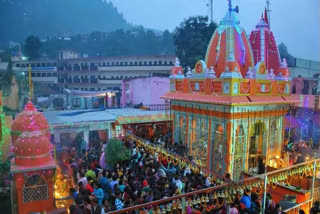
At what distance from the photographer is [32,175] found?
8141 millimetres

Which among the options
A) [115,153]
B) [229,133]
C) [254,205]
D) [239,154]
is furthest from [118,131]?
[254,205]

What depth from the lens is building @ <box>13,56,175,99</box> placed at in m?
45.2

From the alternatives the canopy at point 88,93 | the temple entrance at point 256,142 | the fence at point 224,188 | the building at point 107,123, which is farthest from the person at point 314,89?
the canopy at point 88,93

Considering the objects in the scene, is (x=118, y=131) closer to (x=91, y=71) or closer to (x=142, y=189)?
(x=142, y=189)

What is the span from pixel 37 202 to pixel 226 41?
11524 mm

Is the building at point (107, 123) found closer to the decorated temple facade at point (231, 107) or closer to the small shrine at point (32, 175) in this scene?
the decorated temple facade at point (231, 107)

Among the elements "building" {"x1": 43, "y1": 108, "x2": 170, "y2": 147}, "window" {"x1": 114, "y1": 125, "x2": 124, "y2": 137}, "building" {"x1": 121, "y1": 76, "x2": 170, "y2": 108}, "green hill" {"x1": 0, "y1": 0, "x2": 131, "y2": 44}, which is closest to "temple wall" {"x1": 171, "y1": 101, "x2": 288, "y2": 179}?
"building" {"x1": 43, "y1": 108, "x2": 170, "y2": 147}

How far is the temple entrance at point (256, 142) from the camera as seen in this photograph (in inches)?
544

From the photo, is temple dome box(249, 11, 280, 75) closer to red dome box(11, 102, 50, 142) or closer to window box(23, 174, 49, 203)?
red dome box(11, 102, 50, 142)

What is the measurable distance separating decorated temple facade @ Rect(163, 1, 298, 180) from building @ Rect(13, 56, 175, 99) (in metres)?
Answer: 28.8

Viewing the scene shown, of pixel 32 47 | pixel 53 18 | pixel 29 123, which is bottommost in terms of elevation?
pixel 29 123

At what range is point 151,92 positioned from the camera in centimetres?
2739

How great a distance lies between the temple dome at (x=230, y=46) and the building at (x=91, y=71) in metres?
28.5

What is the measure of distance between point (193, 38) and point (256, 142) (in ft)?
74.8
